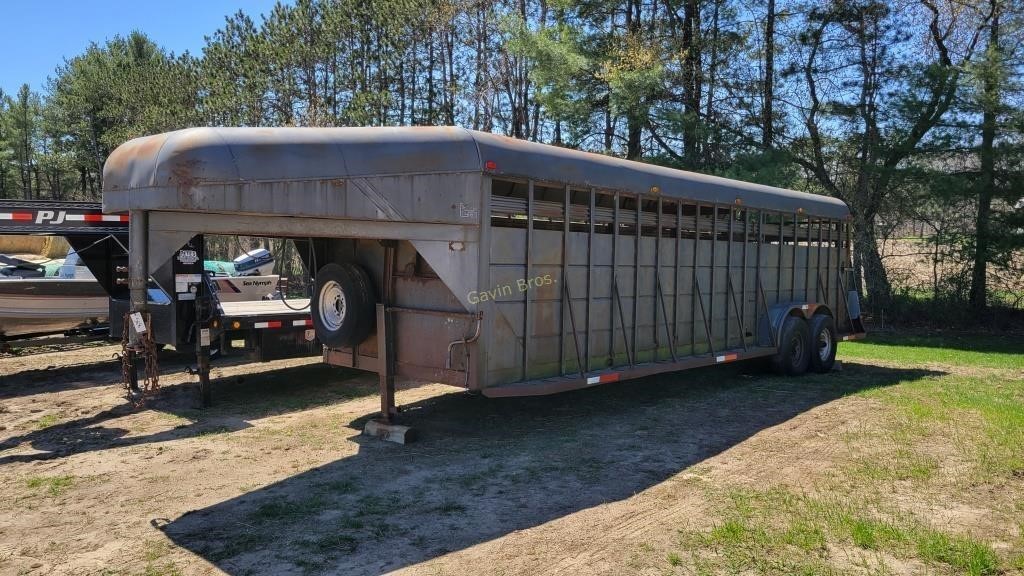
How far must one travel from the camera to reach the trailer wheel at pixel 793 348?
36.4ft

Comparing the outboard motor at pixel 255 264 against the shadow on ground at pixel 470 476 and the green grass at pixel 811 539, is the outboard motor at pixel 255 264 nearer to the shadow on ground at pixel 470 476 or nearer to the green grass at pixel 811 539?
the shadow on ground at pixel 470 476

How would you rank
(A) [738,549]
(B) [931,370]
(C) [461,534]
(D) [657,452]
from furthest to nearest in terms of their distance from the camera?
(B) [931,370] → (D) [657,452] → (C) [461,534] → (A) [738,549]

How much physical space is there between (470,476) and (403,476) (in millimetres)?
571

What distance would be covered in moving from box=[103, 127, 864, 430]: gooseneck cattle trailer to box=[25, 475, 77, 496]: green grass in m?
1.64

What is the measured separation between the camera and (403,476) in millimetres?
6203

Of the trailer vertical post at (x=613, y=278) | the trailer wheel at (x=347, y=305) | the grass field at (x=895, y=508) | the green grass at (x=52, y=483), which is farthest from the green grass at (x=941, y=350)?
the green grass at (x=52, y=483)

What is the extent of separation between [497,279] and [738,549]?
3217 millimetres

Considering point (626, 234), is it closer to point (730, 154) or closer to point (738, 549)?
point (738, 549)

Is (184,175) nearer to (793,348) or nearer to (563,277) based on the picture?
(563,277)

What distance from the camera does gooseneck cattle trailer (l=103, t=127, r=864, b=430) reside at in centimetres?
571

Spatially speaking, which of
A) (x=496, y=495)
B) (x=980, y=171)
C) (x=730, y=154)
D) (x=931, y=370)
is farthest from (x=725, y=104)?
(x=496, y=495)

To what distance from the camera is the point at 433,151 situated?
6.45m

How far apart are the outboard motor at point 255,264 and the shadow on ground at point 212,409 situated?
204 inches

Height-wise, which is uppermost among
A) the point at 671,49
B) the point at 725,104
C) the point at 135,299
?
the point at 671,49
